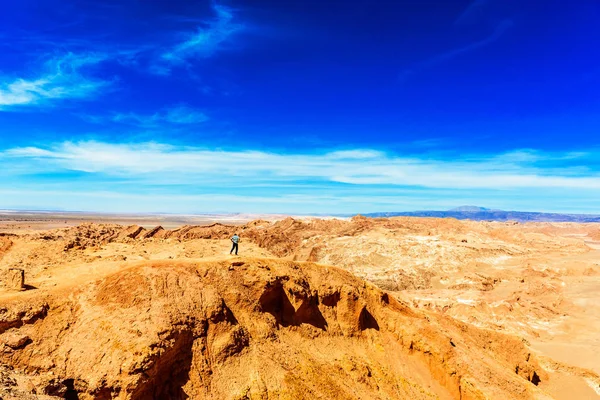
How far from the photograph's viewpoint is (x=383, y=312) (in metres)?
15.9

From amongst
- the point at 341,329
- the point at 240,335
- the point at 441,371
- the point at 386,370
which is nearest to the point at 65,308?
the point at 240,335

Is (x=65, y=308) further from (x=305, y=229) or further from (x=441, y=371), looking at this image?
(x=305, y=229)

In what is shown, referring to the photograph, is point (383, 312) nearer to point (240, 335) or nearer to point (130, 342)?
point (240, 335)

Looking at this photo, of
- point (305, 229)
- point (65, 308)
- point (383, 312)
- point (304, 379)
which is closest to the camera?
point (65, 308)

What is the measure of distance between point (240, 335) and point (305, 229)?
157 feet

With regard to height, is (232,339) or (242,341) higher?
(232,339)

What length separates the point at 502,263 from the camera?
48531mm

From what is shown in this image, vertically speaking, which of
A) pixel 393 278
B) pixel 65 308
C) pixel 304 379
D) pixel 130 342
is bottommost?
pixel 393 278

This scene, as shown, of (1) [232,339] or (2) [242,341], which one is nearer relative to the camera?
(1) [232,339]

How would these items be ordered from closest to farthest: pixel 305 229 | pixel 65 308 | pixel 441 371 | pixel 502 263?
pixel 65 308
pixel 441 371
pixel 502 263
pixel 305 229

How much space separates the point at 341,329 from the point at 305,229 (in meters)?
44.8

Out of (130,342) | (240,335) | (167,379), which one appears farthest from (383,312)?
(130,342)

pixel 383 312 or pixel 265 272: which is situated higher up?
pixel 265 272

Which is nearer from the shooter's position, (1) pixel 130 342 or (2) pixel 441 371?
(1) pixel 130 342
